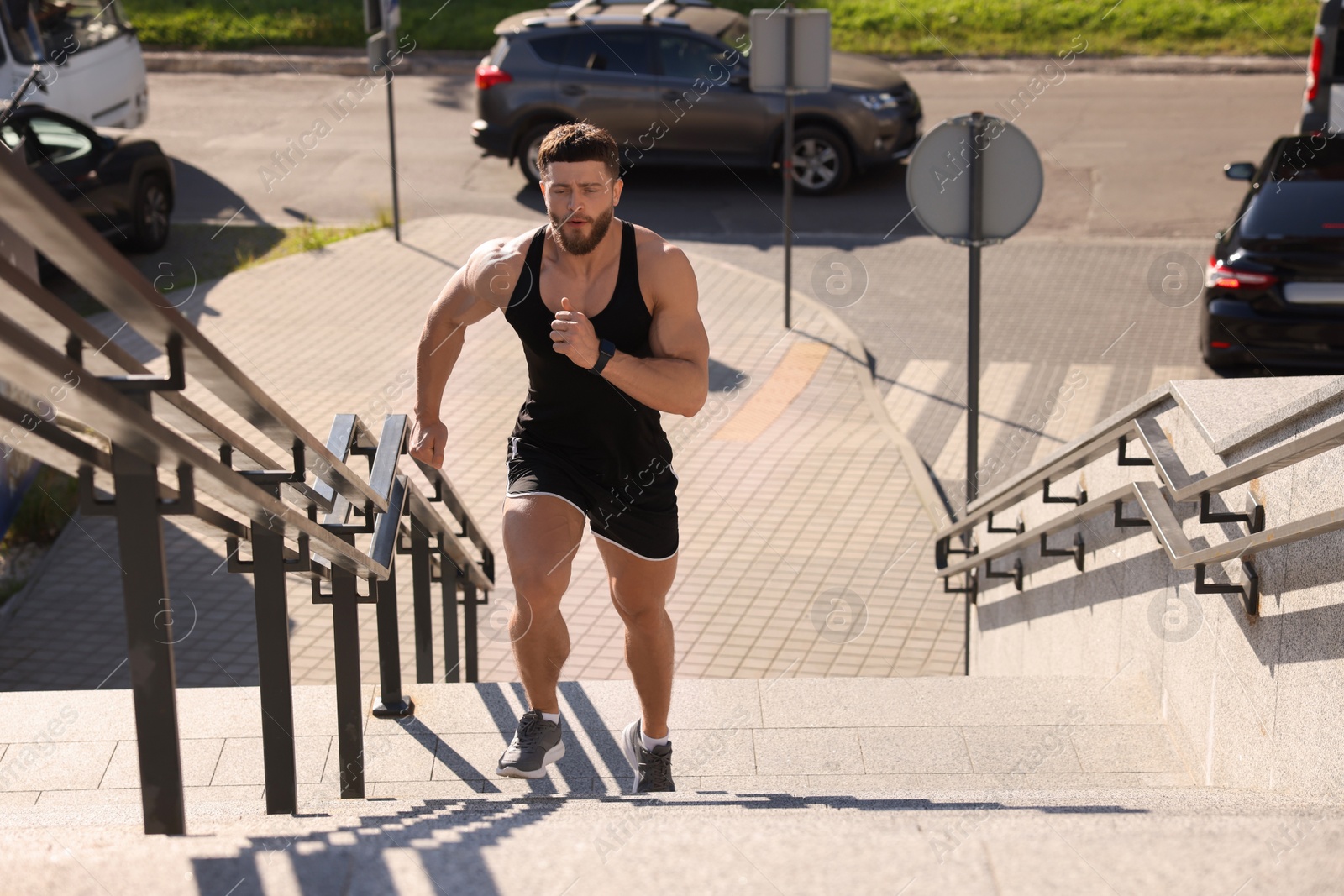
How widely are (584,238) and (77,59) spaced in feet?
44.2

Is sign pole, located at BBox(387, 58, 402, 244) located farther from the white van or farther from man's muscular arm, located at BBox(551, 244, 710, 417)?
man's muscular arm, located at BBox(551, 244, 710, 417)

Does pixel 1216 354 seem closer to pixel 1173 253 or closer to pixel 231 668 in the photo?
pixel 1173 253

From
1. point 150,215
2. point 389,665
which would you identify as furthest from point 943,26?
point 389,665

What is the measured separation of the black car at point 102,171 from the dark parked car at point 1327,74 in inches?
429

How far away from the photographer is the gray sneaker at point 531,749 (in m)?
4.10

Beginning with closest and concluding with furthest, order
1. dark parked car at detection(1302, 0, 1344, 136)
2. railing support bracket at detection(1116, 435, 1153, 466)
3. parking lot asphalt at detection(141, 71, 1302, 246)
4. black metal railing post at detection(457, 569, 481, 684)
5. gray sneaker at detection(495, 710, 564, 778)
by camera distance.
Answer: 1. gray sneaker at detection(495, 710, 564, 778)
2. railing support bracket at detection(1116, 435, 1153, 466)
3. black metal railing post at detection(457, 569, 481, 684)
4. dark parked car at detection(1302, 0, 1344, 136)
5. parking lot asphalt at detection(141, 71, 1302, 246)

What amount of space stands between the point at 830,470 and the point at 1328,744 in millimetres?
5417

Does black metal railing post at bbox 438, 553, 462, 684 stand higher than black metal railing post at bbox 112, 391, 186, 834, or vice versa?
black metal railing post at bbox 112, 391, 186, 834

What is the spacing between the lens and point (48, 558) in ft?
26.0

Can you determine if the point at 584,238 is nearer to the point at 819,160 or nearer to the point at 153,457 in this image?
the point at 153,457

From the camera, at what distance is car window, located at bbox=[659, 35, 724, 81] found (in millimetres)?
15156

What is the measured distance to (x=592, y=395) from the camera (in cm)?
397

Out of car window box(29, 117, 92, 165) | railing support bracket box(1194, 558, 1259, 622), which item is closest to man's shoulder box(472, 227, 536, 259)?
railing support bracket box(1194, 558, 1259, 622)

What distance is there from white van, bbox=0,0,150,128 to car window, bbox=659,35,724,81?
605 centimetres
